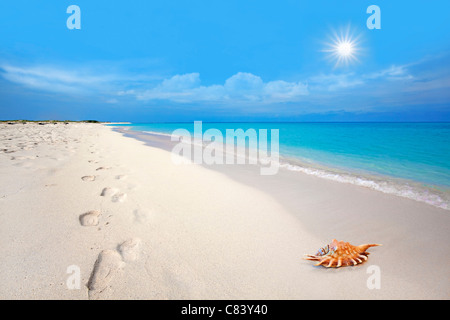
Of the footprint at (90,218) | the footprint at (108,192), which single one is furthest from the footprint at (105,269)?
the footprint at (108,192)

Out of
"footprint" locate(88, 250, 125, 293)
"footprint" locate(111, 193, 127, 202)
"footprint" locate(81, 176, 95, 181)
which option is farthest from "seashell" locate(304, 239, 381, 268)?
"footprint" locate(81, 176, 95, 181)

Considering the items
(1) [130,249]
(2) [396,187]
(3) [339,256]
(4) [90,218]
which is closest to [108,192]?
(4) [90,218]

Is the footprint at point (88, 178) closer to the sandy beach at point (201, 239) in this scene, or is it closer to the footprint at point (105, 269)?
the sandy beach at point (201, 239)

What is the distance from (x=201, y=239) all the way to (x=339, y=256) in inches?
66.7

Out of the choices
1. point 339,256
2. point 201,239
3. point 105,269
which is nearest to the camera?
point 105,269

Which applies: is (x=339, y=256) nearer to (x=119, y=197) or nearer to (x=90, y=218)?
(x=90, y=218)

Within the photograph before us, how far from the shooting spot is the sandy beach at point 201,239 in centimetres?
186

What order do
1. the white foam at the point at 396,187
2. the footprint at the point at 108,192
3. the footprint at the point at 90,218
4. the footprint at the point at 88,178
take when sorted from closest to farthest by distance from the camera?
the footprint at the point at 90,218, the footprint at the point at 108,192, the white foam at the point at 396,187, the footprint at the point at 88,178

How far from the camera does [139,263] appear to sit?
212 cm

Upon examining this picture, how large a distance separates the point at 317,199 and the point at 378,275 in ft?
7.35

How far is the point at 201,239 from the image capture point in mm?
2646

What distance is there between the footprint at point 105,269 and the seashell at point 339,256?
2.14m

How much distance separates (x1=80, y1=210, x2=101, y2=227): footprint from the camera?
278cm

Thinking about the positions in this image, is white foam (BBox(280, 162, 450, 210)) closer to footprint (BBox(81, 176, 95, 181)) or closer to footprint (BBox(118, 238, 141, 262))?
footprint (BBox(118, 238, 141, 262))
